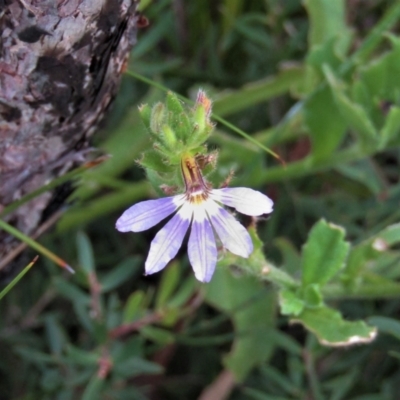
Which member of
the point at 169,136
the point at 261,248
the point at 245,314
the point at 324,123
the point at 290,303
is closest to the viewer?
the point at 169,136

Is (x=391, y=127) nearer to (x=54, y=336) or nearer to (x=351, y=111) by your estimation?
(x=351, y=111)

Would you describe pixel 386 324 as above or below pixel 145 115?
above

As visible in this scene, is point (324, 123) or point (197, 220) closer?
point (197, 220)

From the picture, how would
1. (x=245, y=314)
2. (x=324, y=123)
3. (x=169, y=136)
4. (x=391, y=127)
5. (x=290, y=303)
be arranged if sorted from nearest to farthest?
1. (x=169, y=136)
2. (x=290, y=303)
3. (x=391, y=127)
4. (x=324, y=123)
5. (x=245, y=314)

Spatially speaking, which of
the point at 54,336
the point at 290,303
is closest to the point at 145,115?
the point at 290,303

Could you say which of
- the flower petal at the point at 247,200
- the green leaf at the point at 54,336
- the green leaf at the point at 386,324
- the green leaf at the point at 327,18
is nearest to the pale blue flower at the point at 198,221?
the flower petal at the point at 247,200

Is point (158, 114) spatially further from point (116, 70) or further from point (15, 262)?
point (15, 262)

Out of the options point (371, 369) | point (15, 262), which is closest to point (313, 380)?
point (371, 369)
